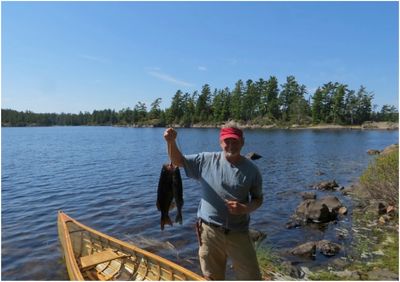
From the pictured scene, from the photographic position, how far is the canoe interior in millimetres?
7469

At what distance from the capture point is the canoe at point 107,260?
295 inches

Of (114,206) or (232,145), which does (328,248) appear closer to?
(232,145)

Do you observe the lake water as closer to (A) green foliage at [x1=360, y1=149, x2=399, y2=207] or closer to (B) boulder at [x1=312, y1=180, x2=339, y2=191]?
(B) boulder at [x1=312, y1=180, x2=339, y2=191]

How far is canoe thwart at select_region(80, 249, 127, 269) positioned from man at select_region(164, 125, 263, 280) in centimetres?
402

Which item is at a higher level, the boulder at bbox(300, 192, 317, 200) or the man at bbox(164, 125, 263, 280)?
the man at bbox(164, 125, 263, 280)

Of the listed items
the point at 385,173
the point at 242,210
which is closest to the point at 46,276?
Answer: the point at 242,210

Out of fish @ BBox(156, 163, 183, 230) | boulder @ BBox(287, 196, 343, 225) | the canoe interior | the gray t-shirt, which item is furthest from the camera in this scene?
boulder @ BBox(287, 196, 343, 225)

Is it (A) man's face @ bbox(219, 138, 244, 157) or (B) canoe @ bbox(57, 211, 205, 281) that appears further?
(B) canoe @ bbox(57, 211, 205, 281)

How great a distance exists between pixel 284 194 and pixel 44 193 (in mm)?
13890

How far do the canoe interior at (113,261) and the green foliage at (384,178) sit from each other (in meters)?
9.70

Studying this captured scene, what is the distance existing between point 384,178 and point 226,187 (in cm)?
1080

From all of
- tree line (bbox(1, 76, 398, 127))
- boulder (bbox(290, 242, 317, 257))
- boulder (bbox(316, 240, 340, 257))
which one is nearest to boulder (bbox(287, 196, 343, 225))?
boulder (bbox(316, 240, 340, 257))

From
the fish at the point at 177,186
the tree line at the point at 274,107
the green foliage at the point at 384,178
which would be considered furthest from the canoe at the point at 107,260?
the tree line at the point at 274,107

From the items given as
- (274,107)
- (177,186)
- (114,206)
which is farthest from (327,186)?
(274,107)
